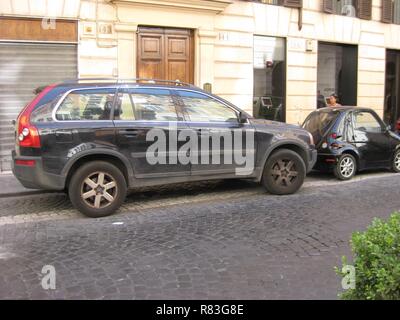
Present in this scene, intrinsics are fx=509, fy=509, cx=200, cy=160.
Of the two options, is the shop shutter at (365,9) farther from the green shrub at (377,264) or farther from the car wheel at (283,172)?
the green shrub at (377,264)

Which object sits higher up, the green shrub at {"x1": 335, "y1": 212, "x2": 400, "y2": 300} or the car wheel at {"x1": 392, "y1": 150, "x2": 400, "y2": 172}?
the green shrub at {"x1": 335, "y1": 212, "x2": 400, "y2": 300}

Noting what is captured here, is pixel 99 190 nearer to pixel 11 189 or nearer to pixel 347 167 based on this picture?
pixel 11 189

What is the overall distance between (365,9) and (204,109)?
36.8ft

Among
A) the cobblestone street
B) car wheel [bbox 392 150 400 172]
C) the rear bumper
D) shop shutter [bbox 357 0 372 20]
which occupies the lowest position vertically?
the cobblestone street

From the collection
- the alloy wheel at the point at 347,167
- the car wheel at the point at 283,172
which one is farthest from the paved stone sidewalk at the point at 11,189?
the alloy wheel at the point at 347,167

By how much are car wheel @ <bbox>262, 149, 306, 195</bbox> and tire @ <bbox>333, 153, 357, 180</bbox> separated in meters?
1.69

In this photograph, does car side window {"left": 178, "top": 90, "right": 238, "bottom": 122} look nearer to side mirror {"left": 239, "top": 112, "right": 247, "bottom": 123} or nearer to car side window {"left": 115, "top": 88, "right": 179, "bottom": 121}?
side mirror {"left": 239, "top": 112, "right": 247, "bottom": 123}

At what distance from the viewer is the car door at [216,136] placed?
7641mm

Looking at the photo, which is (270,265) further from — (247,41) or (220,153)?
(247,41)

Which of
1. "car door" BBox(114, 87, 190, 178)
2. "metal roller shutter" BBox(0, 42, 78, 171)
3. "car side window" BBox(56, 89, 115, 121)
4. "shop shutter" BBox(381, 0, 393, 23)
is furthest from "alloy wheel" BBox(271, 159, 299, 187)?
"shop shutter" BBox(381, 0, 393, 23)

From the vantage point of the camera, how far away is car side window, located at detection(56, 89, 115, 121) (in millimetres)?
6889

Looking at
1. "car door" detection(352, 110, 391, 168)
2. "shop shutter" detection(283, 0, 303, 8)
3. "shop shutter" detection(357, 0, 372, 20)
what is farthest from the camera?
"shop shutter" detection(357, 0, 372, 20)

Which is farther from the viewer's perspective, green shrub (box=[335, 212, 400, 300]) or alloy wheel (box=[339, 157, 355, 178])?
alloy wheel (box=[339, 157, 355, 178])
